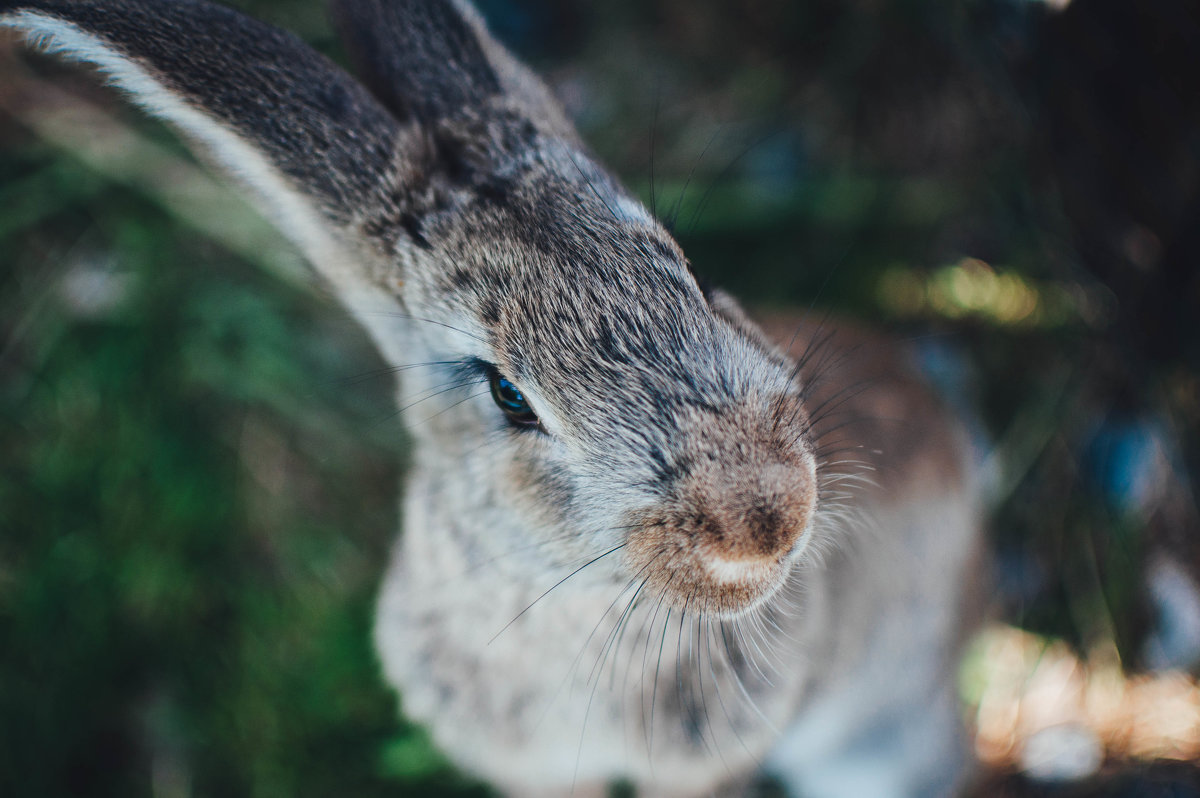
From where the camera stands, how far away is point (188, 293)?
9.72 ft

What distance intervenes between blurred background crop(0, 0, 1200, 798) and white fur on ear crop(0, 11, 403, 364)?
1.19 m

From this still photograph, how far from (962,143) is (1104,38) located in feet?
2.92

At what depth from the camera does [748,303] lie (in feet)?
10.5

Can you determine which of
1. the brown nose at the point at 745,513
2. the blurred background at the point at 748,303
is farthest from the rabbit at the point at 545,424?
the blurred background at the point at 748,303

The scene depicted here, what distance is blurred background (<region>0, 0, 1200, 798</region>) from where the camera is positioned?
2510 millimetres

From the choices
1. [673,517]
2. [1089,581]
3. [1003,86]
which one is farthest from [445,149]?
[1089,581]

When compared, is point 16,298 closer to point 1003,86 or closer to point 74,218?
point 74,218

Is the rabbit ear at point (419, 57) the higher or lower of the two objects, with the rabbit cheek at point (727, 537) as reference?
higher

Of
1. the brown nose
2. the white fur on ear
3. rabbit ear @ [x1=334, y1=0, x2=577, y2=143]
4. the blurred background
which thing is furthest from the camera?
the blurred background

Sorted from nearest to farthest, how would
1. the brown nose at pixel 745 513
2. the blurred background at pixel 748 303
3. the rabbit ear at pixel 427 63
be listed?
the brown nose at pixel 745 513 → the rabbit ear at pixel 427 63 → the blurred background at pixel 748 303

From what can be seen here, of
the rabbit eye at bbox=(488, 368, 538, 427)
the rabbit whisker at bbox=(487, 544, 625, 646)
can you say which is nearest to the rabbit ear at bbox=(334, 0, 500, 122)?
the rabbit eye at bbox=(488, 368, 538, 427)

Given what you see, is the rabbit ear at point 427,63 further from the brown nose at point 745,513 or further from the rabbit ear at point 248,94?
the brown nose at point 745,513

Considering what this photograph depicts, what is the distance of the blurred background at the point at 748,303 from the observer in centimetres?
251

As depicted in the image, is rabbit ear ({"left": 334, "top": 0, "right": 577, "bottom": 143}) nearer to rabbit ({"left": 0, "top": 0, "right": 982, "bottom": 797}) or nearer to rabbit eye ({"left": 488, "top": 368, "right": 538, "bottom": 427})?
rabbit ({"left": 0, "top": 0, "right": 982, "bottom": 797})
